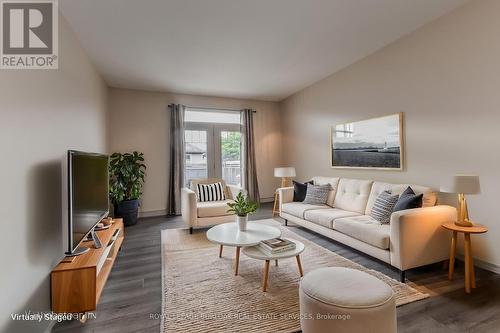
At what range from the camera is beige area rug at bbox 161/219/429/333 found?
1756 mm

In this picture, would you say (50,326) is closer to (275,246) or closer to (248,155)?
(275,246)

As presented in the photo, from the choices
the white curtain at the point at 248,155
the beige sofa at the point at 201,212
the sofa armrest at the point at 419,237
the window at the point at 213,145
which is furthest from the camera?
the white curtain at the point at 248,155

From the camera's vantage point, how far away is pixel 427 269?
2.52 metres

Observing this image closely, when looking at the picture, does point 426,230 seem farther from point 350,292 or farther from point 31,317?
point 31,317

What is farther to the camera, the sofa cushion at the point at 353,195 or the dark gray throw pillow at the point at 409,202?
the sofa cushion at the point at 353,195

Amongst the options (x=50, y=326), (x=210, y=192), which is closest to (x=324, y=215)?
(x=210, y=192)

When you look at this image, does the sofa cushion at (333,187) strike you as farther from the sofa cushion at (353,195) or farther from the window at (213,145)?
the window at (213,145)

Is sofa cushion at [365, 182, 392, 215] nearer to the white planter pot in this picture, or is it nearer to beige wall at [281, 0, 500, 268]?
beige wall at [281, 0, 500, 268]

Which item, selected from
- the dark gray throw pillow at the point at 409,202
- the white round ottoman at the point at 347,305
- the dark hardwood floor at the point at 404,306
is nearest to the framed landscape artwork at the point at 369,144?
the dark gray throw pillow at the point at 409,202

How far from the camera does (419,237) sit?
2.29 meters

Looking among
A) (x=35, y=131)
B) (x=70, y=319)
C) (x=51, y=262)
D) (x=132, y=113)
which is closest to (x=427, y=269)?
(x=70, y=319)

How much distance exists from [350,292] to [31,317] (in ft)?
6.58

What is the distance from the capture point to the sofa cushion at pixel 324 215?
3.14 m

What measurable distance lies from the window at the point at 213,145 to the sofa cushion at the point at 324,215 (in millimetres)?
2811
